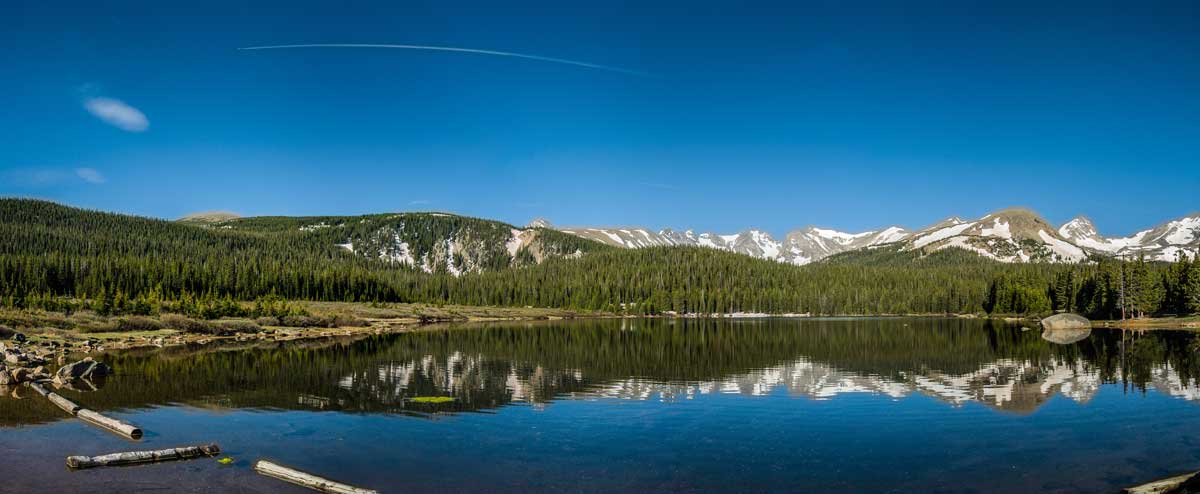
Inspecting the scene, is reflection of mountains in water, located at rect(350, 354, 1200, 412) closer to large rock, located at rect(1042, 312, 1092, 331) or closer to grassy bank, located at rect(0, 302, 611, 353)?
grassy bank, located at rect(0, 302, 611, 353)

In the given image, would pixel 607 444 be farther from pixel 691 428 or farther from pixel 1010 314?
pixel 1010 314

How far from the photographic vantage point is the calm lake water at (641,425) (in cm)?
2238

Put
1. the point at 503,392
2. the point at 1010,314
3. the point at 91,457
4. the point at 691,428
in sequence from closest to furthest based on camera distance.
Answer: the point at 91,457 → the point at 691,428 → the point at 503,392 → the point at 1010,314

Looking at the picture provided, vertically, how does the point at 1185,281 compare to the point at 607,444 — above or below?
above

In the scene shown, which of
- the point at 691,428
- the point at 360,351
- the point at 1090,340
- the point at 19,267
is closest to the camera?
the point at 691,428

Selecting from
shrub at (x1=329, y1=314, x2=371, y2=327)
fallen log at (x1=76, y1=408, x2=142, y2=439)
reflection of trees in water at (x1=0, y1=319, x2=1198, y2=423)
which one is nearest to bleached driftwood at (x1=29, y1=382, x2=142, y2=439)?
fallen log at (x1=76, y1=408, x2=142, y2=439)

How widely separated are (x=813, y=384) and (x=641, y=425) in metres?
18.1

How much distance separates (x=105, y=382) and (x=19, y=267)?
128319 mm

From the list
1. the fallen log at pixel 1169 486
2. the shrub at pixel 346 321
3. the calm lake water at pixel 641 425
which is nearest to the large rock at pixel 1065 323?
the calm lake water at pixel 641 425

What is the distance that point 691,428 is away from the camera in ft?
102

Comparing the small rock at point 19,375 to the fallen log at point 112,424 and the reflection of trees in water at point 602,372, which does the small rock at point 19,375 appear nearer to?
the reflection of trees in water at point 602,372

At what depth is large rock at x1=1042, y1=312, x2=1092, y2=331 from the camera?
363 ft

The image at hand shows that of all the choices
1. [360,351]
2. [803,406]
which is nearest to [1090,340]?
[803,406]

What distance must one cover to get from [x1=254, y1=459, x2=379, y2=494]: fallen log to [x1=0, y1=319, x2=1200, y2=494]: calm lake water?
555 mm
